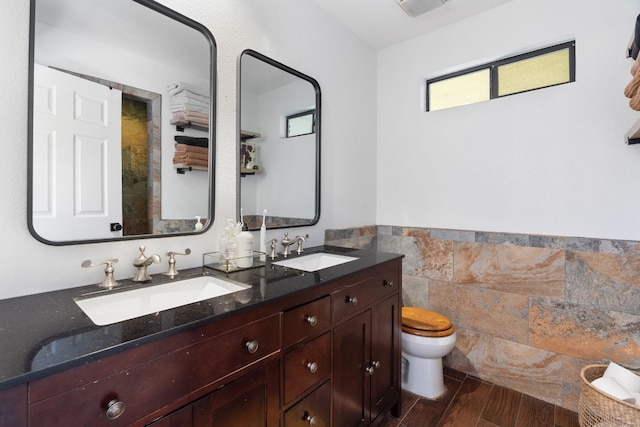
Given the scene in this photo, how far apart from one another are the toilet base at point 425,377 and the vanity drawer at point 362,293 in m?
0.66

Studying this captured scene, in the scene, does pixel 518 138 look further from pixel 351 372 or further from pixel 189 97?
pixel 189 97

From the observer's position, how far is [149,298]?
46.1 inches

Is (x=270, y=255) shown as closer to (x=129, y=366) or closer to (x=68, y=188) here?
(x=68, y=188)

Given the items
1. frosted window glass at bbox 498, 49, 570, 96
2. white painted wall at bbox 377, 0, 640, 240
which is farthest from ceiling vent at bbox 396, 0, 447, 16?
frosted window glass at bbox 498, 49, 570, 96

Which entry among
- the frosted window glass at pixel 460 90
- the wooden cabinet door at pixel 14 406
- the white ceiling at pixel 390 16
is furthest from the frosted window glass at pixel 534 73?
the wooden cabinet door at pixel 14 406

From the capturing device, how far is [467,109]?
7.55ft

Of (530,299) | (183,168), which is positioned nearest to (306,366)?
(183,168)

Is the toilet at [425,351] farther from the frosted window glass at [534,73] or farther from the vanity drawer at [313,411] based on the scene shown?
the frosted window glass at [534,73]

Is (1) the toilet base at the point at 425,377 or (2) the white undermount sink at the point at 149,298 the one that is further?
(1) the toilet base at the point at 425,377

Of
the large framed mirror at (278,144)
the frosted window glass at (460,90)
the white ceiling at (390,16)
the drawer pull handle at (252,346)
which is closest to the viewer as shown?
the drawer pull handle at (252,346)

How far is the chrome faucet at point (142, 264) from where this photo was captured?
1.21 meters

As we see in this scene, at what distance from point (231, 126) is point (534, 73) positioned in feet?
6.68

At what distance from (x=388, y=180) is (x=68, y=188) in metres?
2.21

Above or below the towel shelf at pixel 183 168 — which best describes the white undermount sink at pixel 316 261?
below
